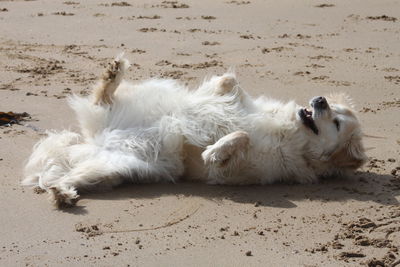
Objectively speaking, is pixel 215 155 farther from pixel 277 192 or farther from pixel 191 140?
pixel 277 192

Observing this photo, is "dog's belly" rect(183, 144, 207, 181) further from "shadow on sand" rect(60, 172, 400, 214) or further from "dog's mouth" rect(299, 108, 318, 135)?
"dog's mouth" rect(299, 108, 318, 135)

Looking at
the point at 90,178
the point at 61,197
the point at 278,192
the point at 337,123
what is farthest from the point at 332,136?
the point at 61,197

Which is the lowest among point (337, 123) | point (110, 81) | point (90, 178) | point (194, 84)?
point (90, 178)

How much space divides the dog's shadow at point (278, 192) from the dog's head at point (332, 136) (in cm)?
21

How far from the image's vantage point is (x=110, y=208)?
5.52 m

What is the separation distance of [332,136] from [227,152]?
1133 mm

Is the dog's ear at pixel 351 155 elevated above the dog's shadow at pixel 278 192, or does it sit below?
above

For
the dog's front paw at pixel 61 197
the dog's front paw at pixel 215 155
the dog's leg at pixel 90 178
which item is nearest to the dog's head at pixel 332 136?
the dog's front paw at pixel 215 155

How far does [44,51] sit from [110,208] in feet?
16.9

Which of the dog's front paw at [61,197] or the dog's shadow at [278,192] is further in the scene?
the dog's shadow at [278,192]

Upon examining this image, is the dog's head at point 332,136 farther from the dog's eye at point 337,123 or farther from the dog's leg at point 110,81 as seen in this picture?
the dog's leg at point 110,81

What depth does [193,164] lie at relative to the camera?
615 centimetres

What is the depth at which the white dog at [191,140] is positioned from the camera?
237 inches

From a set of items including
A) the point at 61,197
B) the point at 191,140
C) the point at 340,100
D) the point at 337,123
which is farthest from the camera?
the point at 340,100
